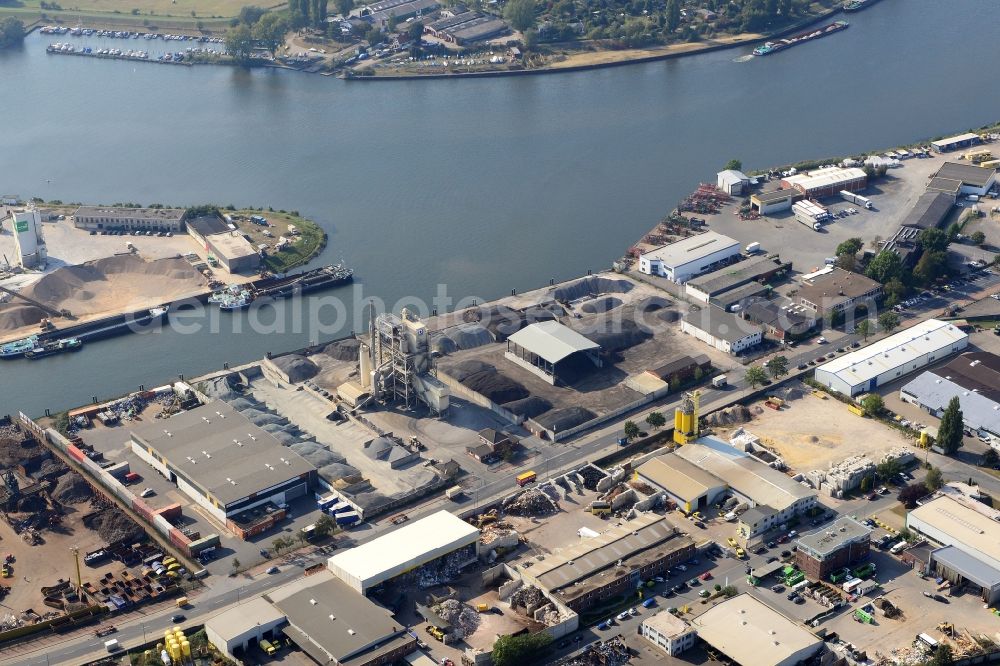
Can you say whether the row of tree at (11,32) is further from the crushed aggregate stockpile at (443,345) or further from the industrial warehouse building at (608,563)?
the industrial warehouse building at (608,563)

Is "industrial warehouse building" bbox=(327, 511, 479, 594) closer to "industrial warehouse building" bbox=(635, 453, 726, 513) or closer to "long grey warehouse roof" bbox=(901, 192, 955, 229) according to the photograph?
"industrial warehouse building" bbox=(635, 453, 726, 513)

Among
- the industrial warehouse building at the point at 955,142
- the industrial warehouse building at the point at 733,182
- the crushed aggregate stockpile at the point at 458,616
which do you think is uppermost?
the industrial warehouse building at the point at 955,142

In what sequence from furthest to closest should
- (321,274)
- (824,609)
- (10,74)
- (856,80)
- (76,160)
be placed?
(10,74) → (856,80) → (76,160) → (321,274) → (824,609)

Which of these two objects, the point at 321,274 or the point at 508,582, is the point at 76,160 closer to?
the point at 321,274

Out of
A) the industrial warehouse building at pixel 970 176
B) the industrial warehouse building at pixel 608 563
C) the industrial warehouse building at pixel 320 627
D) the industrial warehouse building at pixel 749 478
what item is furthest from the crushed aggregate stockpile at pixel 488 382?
the industrial warehouse building at pixel 970 176

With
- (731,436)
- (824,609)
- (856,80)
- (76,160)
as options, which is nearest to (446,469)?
(731,436)

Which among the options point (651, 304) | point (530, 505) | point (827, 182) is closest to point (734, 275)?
point (651, 304)

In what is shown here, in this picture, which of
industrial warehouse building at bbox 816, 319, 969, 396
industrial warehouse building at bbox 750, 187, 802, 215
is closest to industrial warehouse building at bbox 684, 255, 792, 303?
industrial warehouse building at bbox 750, 187, 802, 215
